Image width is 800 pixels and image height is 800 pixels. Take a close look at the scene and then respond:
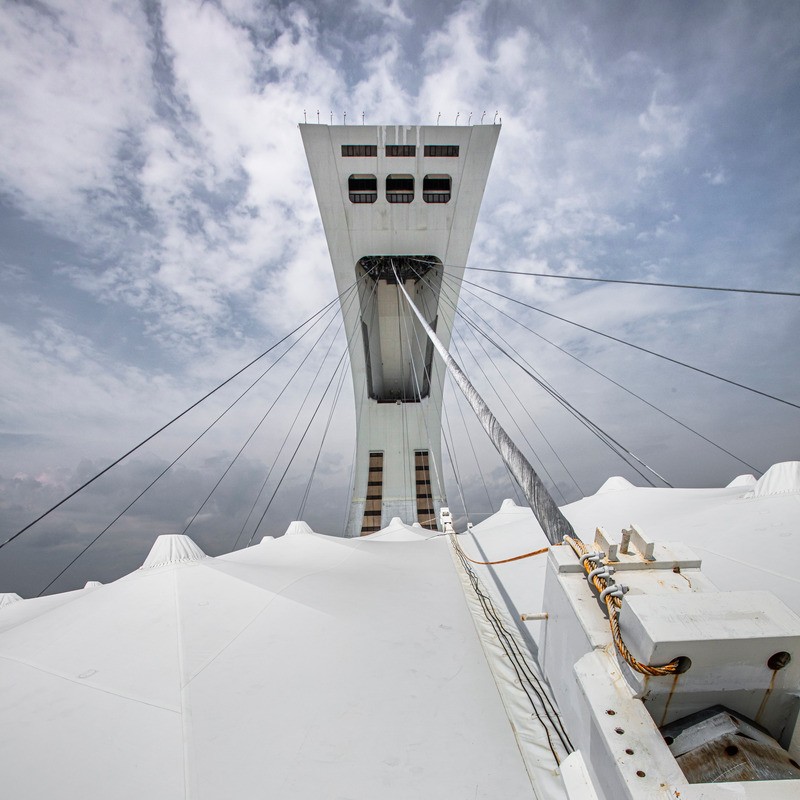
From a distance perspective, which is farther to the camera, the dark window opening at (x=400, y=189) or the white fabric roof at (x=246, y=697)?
the dark window opening at (x=400, y=189)

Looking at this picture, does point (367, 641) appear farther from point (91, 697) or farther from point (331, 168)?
point (331, 168)

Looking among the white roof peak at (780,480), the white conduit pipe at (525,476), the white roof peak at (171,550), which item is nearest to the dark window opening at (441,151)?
the white conduit pipe at (525,476)

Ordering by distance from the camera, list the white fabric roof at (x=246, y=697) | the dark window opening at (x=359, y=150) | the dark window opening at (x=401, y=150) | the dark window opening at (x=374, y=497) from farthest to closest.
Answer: the dark window opening at (x=374, y=497) → the dark window opening at (x=401, y=150) → the dark window opening at (x=359, y=150) → the white fabric roof at (x=246, y=697)

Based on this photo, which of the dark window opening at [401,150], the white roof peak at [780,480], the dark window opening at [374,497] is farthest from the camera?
the dark window opening at [374,497]

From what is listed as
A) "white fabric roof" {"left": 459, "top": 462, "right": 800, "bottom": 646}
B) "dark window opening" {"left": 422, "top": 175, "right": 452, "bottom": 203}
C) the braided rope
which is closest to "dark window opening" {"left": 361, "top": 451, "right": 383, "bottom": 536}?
"dark window opening" {"left": 422, "top": 175, "right": 452, "bottom": 203}

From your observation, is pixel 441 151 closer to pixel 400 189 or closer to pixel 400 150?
pixel 400 150

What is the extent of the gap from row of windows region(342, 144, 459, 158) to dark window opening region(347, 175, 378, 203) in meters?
0.90

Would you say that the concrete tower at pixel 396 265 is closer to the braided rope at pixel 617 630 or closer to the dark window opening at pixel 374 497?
the dark window opening at pixel 374 497

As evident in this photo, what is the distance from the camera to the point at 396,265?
648 inches

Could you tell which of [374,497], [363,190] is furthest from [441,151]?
[374,497]

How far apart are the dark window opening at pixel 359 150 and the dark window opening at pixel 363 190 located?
0.86m

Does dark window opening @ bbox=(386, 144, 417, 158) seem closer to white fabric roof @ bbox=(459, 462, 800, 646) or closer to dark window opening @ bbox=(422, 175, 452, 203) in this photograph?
dark window opening @ bbox=(422, 175, 452, 203)

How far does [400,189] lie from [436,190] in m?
1.35

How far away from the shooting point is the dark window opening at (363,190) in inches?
584
